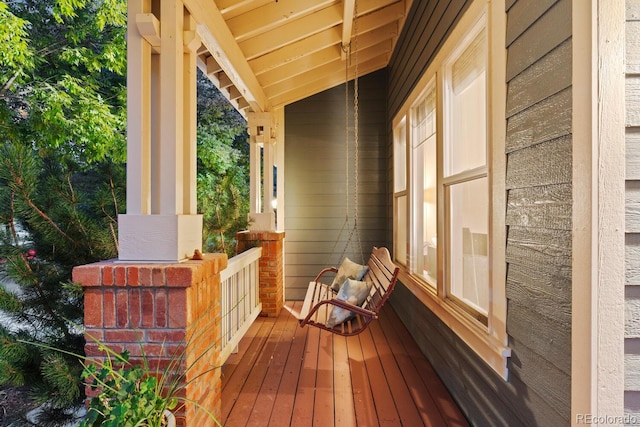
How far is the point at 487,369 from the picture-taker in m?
1.83

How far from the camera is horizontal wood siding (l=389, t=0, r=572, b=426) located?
1.23 m

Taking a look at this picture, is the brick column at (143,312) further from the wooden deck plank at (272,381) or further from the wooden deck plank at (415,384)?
the wooden deck plank at (415,384)

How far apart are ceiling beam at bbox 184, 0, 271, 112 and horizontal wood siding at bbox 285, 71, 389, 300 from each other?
124cm

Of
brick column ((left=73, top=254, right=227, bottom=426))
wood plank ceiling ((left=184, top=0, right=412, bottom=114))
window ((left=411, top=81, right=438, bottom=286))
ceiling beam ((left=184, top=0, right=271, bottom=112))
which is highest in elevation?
wood plank ceiling ((left=184, top=0, right=412, bottom=114))

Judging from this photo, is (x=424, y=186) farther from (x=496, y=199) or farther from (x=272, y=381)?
(x=272, y=381)

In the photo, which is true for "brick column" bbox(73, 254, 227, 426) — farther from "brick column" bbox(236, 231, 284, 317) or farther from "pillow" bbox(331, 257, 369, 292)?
"brick column" bbox(236, 231, 284, 317)

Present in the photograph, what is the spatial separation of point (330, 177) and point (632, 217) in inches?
164

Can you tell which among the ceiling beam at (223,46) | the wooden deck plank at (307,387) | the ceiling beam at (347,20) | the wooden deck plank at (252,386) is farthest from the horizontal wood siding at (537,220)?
the ceiling beam at (347,20)

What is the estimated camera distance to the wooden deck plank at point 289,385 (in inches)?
85.3

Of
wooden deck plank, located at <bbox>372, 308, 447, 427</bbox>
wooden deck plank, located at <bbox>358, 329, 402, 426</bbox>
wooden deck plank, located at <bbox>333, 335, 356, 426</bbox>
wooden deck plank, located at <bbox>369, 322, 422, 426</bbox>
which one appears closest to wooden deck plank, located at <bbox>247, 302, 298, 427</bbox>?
wooden deck plank, located at <bbox>333, 335, 356, 426</bbox>

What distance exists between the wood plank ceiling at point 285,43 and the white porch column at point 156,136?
0.29 metres

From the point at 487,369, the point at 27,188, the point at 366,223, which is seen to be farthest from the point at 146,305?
the point at 366,223

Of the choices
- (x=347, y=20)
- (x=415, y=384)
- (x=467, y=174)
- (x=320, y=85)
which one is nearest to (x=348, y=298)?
(x=415, y=384)

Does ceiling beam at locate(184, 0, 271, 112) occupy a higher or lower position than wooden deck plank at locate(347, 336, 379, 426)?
higher
